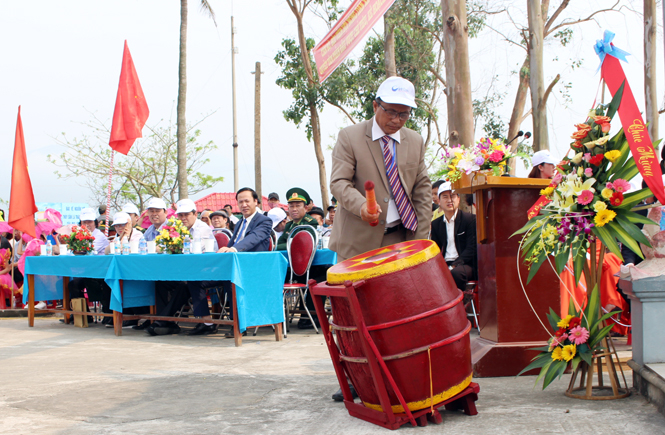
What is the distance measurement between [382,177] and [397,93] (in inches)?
19.7

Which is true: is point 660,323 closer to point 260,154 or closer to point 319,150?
point 319,150

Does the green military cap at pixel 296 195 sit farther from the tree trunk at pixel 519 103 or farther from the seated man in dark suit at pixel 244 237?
the tree trunk at pixel 519 103

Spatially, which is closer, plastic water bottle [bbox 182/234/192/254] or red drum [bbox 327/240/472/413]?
red drum [bbox 327/240/472/413]

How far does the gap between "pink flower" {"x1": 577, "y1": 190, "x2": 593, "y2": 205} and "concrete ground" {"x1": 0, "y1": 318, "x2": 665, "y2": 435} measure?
3.55 ft

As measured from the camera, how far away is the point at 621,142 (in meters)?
3.20

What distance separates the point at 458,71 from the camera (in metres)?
7.27

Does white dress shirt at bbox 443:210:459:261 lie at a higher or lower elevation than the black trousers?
higher

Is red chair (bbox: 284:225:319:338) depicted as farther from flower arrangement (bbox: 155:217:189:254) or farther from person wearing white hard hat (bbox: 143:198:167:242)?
person wearing white hard hat (bbox: 143:198:167:242)

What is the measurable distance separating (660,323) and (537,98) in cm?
1026

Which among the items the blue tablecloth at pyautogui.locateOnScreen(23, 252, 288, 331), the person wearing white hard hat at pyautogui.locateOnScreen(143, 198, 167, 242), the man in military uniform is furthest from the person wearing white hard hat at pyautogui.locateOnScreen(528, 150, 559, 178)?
the person wearing white hard hat at pyautogui.locateOnScreen(143, 198, 167, 242)

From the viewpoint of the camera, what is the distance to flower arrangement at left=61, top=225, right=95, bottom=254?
803 centimetres

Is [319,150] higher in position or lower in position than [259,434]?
higher

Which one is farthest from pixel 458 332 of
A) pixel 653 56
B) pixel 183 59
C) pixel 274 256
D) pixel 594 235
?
pixel 183 59

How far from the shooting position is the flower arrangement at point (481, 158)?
4129 mm
